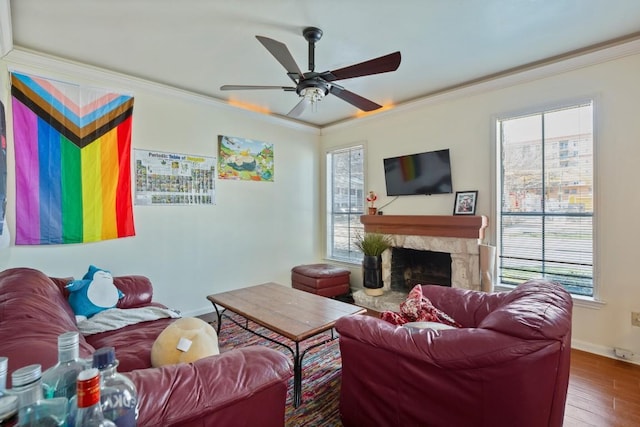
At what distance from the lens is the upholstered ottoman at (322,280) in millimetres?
3812

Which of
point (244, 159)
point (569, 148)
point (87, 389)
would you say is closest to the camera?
point (87, 389)

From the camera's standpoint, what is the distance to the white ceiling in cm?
207

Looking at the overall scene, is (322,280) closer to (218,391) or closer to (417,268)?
(417,268)

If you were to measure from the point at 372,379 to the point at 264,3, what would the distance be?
240cm

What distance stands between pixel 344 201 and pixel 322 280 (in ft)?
4.95

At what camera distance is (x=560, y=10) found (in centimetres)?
209

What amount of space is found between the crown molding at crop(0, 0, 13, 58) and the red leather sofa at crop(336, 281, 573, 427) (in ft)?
9.65

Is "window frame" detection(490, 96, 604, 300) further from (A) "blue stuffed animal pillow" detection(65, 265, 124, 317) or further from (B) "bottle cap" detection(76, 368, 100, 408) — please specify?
(A) "blue stuffed animal pillow" detection(65, 265, 124, 317)

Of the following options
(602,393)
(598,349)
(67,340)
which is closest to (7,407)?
(67,340)

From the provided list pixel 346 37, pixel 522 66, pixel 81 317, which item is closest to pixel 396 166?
pixel 522 66

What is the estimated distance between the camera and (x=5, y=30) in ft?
7.18

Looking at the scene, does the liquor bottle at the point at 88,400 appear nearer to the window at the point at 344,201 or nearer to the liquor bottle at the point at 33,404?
the liquor bottle at the point at 33,404

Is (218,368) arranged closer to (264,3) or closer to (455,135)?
(264,3)

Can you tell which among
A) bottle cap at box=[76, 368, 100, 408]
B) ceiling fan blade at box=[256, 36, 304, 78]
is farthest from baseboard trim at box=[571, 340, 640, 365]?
bottle cap at box=[76, 368, 100, 408]
